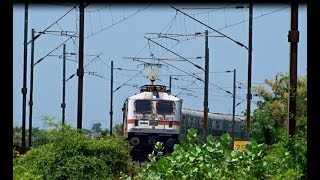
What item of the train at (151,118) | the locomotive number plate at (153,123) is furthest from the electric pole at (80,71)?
the locomotive number plate at (153,123)

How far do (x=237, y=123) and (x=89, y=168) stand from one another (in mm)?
28385

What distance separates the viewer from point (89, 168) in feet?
33.4

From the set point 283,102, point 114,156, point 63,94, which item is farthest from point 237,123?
point 114,156

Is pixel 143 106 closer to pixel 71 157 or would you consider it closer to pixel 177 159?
pixel 71 157

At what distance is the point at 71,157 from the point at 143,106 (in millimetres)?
14744

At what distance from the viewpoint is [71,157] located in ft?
33.7

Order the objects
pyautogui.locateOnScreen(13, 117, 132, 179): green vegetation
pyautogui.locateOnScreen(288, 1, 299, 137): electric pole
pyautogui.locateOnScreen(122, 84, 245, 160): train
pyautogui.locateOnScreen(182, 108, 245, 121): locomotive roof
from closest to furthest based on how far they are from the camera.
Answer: pyautogui.locateOnScreen(288, 1, 299, 137): electric pole, pyautogui.locateOnScreen(13, 117, 132, 179): green vegetation, pyautogui.locateOnScreen(122, 84, 245, 160): train, pyautogui.locateOnScreen(182, 108, 245, 121): locomotive roof

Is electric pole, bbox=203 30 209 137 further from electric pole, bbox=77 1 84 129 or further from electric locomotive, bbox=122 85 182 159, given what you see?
electric pole, bbox=77 1 84 129

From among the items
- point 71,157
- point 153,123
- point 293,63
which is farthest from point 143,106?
point 71,157

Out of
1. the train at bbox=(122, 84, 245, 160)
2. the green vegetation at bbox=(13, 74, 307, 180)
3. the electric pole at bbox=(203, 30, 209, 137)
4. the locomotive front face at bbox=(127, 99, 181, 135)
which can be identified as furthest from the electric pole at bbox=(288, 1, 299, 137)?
the locomotive front face at bbox=(127, 99, 181, 135)

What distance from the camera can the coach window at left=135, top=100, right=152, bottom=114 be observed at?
24938mm

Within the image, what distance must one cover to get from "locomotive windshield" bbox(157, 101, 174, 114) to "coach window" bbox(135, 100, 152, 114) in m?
0.38

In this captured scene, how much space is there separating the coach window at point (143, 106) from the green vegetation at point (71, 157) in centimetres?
1345
